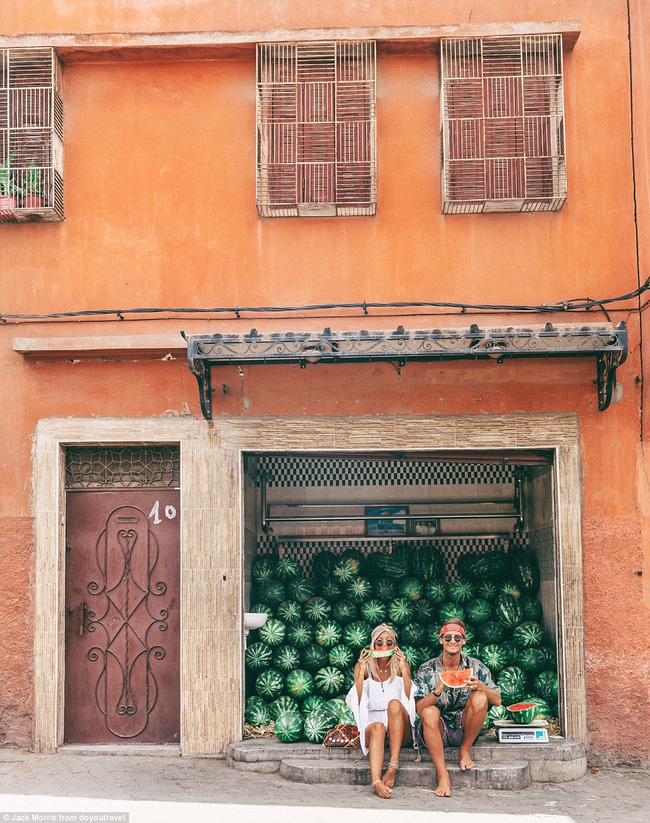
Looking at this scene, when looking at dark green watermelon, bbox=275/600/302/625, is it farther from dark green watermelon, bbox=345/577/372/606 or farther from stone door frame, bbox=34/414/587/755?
stone door frame, bbox=34/414/587/755

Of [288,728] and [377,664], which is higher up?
[377,664]

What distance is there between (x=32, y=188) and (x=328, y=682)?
→ 535cm

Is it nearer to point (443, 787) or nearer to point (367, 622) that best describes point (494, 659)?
point (367, 622)

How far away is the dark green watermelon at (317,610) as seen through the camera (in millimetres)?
10250

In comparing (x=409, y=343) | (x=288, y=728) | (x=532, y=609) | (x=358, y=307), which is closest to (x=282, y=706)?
(x=288, y=728)

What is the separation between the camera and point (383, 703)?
8602 millimetres

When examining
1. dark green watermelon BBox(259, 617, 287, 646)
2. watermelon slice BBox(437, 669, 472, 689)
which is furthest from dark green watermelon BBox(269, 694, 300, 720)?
watermelon slice BBox(437, 669, 472, 689)

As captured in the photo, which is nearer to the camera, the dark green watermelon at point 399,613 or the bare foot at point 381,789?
the bare foot at point 381,789

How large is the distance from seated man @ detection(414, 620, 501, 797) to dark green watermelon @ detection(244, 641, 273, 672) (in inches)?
61.7

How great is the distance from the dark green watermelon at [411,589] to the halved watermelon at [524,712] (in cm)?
168

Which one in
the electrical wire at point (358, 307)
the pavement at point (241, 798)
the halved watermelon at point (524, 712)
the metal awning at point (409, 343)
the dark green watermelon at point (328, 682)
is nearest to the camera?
the pavement at point (241, 798)

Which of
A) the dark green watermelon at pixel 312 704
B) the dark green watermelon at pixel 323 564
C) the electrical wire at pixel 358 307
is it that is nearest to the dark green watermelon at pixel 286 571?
the dark green watermelon at pixel 323 564

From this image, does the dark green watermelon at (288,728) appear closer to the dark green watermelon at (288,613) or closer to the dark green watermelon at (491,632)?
the dark green watermelon at (288,613)

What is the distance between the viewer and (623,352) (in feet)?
28.5
